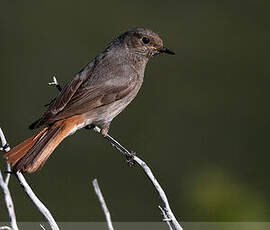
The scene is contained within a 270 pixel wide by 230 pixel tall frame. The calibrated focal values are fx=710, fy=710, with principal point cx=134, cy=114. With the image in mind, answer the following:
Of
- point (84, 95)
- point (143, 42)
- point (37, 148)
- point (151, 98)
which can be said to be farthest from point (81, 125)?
point (151, 98)

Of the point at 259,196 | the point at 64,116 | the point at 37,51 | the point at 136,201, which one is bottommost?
the point at 136,201

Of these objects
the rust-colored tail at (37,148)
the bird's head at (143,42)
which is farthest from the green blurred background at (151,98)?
the rust-colored tail at (37,148)

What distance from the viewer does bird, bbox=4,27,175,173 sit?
4094mm

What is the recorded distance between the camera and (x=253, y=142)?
300 inches

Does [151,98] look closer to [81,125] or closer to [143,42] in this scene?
[143,42]

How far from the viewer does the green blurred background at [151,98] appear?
6766 mm

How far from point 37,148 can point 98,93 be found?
2.61ft

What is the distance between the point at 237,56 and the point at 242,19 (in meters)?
0.95

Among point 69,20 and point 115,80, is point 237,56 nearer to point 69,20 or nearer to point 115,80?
point 69,20

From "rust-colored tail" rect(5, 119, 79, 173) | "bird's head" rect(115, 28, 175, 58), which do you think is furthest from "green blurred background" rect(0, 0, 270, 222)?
"rust-colored tail" rect(5, 119, 79, 173)

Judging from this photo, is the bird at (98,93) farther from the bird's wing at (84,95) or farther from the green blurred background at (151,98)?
the green blurred background at (151,98)

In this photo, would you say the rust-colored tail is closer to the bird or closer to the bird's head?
the bird

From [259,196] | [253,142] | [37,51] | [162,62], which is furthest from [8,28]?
[259,196]

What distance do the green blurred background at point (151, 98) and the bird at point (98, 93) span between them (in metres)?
1.37
